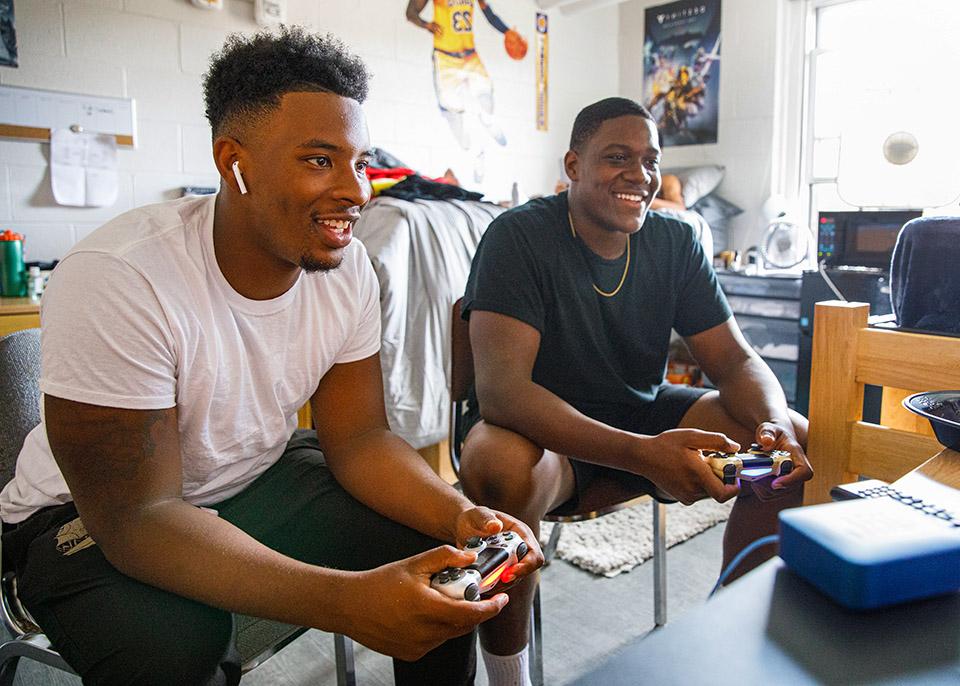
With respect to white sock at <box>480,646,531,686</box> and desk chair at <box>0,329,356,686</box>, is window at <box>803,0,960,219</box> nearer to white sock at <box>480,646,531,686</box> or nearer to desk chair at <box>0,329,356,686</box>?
white sock at <box>480,646,531,686</box>

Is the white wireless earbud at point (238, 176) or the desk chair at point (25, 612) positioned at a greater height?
the white wireless earbud at point (238, 176)

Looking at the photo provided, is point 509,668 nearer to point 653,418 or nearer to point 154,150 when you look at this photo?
point 653,418

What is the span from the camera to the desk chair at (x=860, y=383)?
0.91 m

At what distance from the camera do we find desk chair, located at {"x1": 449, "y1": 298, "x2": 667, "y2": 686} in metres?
1.33

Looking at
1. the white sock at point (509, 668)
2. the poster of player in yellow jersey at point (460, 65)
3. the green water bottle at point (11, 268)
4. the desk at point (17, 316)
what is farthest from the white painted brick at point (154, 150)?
the white sock at point (509, 668)

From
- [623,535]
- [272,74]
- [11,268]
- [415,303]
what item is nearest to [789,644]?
[272,74]

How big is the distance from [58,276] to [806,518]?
84 centimetres

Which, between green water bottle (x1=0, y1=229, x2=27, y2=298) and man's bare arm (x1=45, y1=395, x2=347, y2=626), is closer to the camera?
man's bare arm (x1=45, y1=395, x2=347, y2=626)

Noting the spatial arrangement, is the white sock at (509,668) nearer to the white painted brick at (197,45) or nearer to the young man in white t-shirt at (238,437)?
the young man in white t-shirt at (238,437)

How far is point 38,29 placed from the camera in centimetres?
255

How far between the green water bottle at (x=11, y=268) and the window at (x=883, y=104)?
3171mm

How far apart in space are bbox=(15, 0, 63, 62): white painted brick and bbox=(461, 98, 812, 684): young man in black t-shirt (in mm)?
2009

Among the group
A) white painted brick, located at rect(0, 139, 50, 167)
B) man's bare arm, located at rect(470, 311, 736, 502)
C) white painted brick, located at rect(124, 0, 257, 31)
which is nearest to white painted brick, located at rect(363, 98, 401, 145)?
white painted brick, located at rect(124, 0, 257, 31)

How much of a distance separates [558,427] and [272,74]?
73 centimetres
